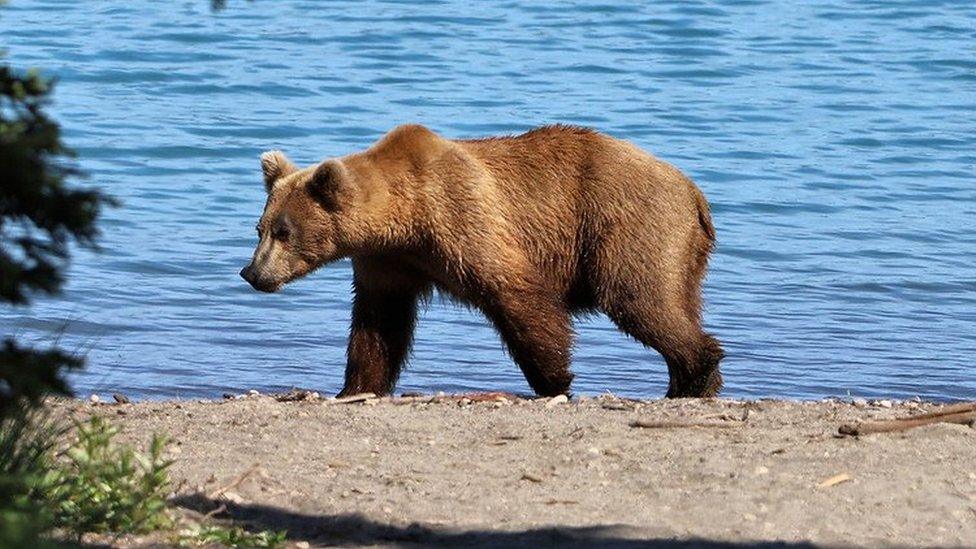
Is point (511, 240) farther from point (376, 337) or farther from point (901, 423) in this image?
point (901, 423)

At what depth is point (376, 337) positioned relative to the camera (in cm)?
986

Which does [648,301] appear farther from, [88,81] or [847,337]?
[88,81]

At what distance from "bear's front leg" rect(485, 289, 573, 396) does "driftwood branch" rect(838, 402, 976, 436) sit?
2399 mm

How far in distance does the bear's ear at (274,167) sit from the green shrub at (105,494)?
4.02 m

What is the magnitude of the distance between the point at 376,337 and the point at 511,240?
0.96m

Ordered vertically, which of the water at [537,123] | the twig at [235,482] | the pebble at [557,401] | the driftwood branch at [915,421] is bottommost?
the water at [537,123]

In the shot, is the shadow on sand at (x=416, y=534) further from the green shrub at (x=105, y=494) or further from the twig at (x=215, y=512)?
the green shrub at (x=105, y=494)

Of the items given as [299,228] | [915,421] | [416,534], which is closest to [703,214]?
[299,228]

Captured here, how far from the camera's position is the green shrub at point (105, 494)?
5.58 metres

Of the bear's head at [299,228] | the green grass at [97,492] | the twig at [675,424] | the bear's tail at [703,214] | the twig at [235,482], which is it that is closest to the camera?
the green grass at [97,492]

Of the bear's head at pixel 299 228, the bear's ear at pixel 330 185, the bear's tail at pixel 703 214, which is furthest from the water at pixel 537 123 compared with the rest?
the bear's tail at pixel 703 214

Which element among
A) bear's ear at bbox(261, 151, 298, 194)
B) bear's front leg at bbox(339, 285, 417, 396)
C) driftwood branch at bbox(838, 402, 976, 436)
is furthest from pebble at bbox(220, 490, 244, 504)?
bear's ear at bbox(261, 151, 298, 194)

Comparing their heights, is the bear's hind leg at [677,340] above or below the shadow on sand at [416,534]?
below

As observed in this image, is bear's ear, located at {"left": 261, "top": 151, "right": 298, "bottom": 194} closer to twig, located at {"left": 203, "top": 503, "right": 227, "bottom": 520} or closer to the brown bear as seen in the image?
the brown bear
